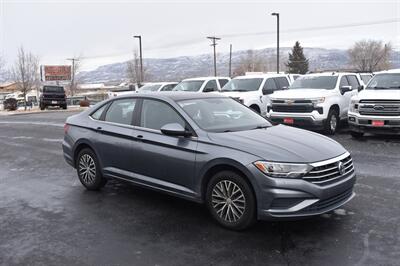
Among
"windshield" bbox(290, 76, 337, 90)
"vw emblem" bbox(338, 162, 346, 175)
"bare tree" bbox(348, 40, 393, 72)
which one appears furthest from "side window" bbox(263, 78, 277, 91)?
"bare tree" bbox(348, 40, 393, 72)

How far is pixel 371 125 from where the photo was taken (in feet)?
37.6

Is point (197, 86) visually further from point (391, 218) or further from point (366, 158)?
point (391, 218)

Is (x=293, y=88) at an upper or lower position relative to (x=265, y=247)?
upper

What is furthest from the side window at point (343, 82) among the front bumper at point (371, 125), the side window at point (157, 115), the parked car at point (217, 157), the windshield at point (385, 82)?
the side window at point (157, 115)

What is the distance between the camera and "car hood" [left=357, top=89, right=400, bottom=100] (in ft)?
36.7

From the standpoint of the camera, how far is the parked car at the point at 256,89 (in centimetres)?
1528

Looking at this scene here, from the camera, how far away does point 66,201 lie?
6.52 m

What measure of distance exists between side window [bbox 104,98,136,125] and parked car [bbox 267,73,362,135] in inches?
290

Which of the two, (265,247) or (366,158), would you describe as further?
(366,158)

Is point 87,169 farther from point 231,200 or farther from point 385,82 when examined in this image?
point 385,82

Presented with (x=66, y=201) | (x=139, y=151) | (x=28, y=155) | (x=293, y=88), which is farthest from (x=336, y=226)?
(x=293, y=88)

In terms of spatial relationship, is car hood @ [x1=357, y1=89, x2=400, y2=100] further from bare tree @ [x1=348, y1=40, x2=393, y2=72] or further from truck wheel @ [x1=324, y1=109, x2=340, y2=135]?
bare tree @ [x1=348, y1=40, x2=393, y2=72]

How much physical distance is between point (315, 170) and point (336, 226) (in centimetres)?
83

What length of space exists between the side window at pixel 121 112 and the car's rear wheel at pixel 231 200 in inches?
73.1
